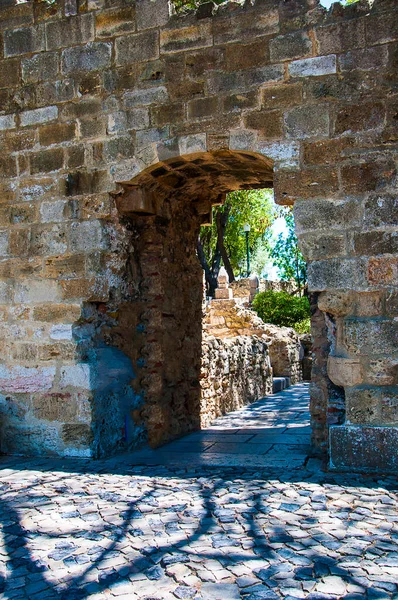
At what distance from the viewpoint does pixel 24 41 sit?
18.0 feet

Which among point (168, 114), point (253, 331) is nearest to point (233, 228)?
point (253, 331)

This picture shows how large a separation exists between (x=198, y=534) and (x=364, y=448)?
5.28ft

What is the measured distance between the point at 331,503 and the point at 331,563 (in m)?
0.89

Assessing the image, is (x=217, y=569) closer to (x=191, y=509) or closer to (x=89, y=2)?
(x=191, y=509)

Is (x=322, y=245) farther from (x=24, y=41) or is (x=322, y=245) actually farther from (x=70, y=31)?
(x=24, y=41)

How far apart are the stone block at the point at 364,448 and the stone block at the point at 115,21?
3.61 metres

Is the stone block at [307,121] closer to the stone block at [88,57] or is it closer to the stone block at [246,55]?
the stone block at [246,55]

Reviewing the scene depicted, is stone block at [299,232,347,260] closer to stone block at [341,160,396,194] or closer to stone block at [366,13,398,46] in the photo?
stone block at [341,160,396,194]

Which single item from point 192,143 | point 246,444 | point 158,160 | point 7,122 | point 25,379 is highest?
point 7,122

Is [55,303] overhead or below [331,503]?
overhead

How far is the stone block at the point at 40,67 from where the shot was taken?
5398 millimetres

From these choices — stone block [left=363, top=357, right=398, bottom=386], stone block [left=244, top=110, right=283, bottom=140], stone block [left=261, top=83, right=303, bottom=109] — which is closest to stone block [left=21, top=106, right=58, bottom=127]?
stone block [left=244, top=110, right=283, bottom=140]

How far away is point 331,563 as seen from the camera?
2.79 meters

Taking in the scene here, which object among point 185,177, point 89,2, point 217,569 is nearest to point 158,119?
point 185,177
